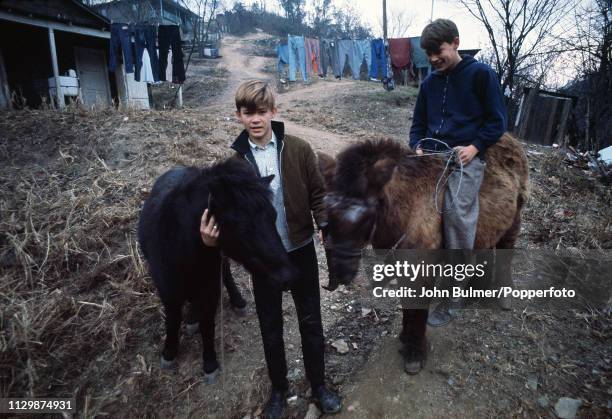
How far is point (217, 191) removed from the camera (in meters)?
1.99

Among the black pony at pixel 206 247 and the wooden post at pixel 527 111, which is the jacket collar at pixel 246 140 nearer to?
the black pony at pixel 206 247

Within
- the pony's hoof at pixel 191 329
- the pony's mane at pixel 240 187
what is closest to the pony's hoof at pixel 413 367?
the pony's mane at pixel 240 187

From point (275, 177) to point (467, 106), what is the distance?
158 centimetres

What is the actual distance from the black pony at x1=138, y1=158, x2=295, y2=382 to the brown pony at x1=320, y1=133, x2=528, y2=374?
0.41m

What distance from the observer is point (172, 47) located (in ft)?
38.3

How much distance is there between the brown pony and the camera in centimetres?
202

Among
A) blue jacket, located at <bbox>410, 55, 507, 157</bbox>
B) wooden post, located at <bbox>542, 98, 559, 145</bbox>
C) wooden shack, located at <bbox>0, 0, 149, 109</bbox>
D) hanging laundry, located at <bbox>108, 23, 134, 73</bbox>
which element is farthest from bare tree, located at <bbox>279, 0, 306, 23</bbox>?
blue jacket, located at <bbox>410, 55, 507, 157</bbox>

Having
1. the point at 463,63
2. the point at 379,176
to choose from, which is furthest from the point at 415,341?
the point at 463,63

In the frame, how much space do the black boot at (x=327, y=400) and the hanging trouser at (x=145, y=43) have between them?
40.7 ft

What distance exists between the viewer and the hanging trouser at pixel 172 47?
1134 centimetres

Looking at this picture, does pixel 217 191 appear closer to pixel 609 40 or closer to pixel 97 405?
pixel 97 405

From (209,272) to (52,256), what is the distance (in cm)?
272

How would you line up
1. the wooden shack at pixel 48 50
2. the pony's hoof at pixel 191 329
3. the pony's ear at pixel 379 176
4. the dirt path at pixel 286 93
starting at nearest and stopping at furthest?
1. the pony's ear at pixel 379 176
2. the pony's hoof at pixel 191 329
3. the dirt path at pixel 286 93
4. the wooden shack at pixel 48 50

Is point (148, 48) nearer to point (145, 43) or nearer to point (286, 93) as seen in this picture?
point (145, 43)
